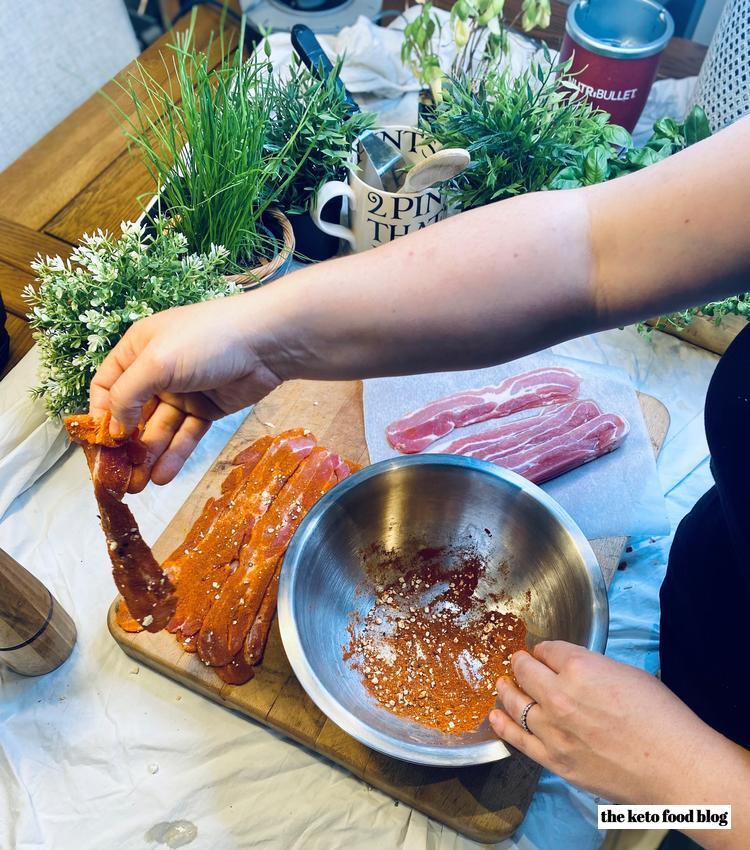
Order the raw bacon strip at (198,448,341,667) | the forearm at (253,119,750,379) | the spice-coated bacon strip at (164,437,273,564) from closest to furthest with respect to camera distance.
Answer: the forearm at (253,119,750,379)
the raw bacon strip at (198,448,341,667)
the spice-coated bacon strip at (164,437,273,564)

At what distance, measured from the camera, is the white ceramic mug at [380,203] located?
1.34 m

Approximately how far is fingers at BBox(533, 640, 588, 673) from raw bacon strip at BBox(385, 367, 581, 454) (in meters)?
0.49

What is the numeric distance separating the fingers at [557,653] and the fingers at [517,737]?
0.08m

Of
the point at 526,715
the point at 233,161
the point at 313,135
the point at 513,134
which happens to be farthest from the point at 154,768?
the point at 513,134

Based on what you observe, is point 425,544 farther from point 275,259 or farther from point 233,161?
point 233,161

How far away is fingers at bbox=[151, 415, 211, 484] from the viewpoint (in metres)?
1.03

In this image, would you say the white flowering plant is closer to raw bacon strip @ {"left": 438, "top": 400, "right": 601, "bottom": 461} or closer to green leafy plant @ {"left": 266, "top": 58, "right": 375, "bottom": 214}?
green leafy plant @ {"left": 266, "top": 58, "right": 375, "bottom": 214}

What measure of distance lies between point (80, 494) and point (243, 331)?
63cm

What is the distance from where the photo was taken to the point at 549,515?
3.53ft

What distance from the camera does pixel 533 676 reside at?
0.88 metres

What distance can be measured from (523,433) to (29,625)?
0.86 metres

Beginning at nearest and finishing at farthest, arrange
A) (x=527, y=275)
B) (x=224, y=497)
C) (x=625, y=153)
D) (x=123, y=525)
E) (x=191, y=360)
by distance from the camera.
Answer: (x=527, y=275) → (x=191, y=360) → (x=123, y=525) → (x=224, y=497) → (x=625, y=153)

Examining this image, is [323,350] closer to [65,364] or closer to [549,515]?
[549,515]

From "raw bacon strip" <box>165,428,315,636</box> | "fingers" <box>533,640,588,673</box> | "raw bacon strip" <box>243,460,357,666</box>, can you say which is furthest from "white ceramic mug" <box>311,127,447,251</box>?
"fingers" <box>533,640,588,673</box>
